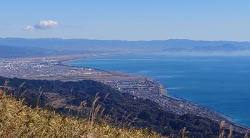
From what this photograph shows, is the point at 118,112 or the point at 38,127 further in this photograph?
the point at 118,112

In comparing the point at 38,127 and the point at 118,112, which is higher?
the point at 38,127

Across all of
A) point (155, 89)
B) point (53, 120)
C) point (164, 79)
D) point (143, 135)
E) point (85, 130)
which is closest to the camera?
point (85, 130)

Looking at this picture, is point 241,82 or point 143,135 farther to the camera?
point 241,82

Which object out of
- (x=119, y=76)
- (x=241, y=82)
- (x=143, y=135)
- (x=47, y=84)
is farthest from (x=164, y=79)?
(x=143, y=135)

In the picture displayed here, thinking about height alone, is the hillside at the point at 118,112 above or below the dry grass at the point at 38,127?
below

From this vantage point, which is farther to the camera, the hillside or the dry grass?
the hillside

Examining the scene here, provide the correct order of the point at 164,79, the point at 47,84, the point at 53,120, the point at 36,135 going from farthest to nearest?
the point at 164,79 < the point at 47,84 < the point at 53,120 < the point at 36,135

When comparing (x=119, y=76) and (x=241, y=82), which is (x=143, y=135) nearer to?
(x=241, y=82)

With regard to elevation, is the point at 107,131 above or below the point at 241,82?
above

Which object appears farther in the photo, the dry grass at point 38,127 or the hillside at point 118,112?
the hillside at point 118,112

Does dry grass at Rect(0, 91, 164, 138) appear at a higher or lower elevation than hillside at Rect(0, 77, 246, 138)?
higher

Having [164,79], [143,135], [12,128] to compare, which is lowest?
[164,79]
